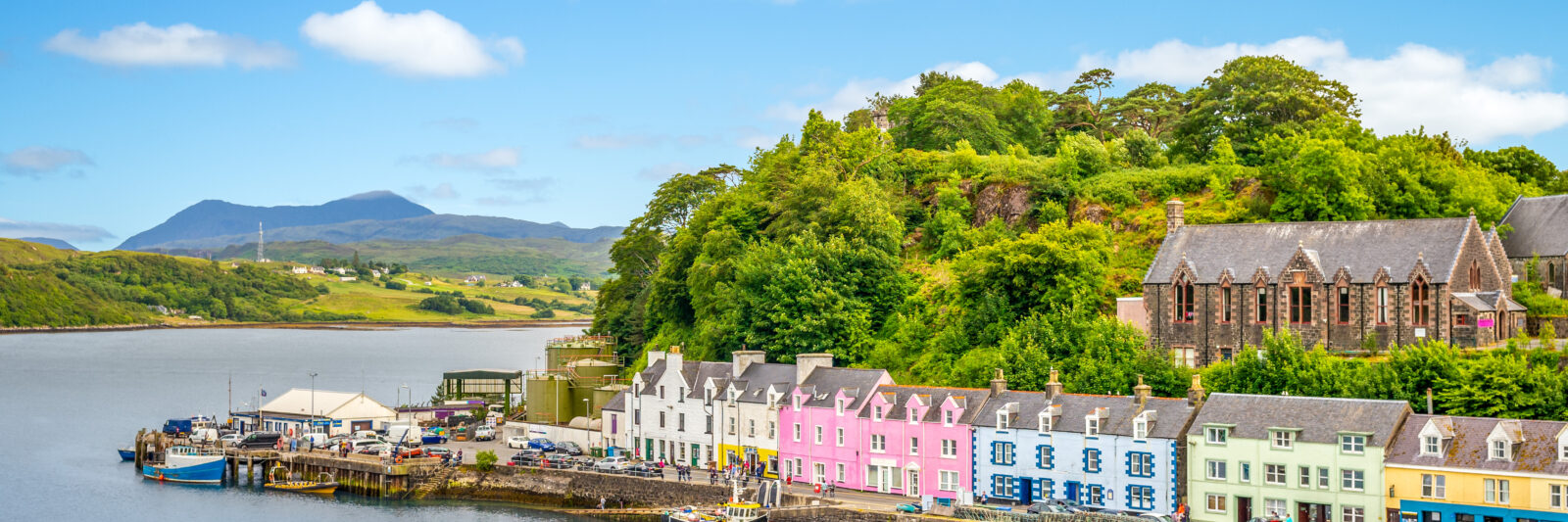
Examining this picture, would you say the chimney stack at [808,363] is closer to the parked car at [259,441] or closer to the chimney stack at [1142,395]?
the chimney stack at [1142,395]

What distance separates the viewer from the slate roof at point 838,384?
67688mm

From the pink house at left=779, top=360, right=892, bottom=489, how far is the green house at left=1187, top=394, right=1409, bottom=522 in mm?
17023

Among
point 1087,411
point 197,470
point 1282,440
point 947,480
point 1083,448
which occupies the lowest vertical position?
point 197,470

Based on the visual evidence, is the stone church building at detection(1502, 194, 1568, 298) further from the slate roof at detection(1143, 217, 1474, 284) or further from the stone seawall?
the stone seawall

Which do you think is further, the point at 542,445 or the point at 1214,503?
the point at 542,445

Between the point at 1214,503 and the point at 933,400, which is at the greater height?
the point at 933,400

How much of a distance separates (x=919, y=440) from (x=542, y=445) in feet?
92.0

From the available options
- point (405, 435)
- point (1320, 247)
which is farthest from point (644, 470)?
point (1320, 247)

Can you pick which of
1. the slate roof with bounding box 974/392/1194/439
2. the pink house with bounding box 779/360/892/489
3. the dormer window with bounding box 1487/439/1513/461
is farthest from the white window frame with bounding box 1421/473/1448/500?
the pink house with bounding box 779/360/892/489

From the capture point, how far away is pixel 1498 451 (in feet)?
162

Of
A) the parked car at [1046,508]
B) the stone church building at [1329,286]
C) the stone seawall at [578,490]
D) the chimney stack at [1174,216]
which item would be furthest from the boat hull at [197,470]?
the chimney stack at [1174,216]

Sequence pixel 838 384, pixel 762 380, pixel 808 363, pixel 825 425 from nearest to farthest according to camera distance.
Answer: pixel 825 425, pixel 838 384, pixel 808 363, pixel 762 380

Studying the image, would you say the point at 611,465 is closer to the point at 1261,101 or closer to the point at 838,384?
the point at 838,384

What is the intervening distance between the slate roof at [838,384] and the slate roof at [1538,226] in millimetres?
30963
